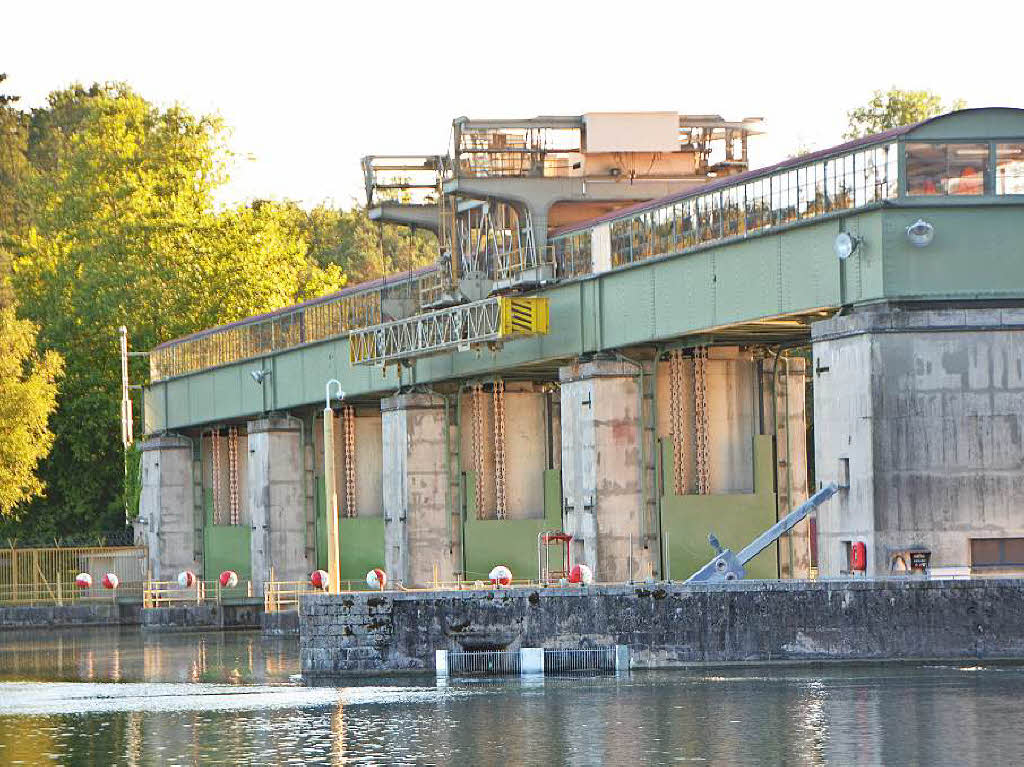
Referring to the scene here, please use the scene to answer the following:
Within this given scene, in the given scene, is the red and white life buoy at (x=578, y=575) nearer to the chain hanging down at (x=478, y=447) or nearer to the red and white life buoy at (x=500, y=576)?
the red and white life buoy at (x=500, y=576)

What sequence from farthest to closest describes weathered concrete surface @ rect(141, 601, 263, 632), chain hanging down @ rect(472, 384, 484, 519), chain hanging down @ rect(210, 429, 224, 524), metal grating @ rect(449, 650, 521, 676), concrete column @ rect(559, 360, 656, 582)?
1. chain hanging down @ rect(210, 429, 224, 524)
2. weathered concrete surface @ rect(141, 601, 263, 632)
3. chain hanging down @ rect(472, 384, 484, 519)
4. concrete column @ rect(559, 360, 656, 582)
5. metal grating @ rect(449, 650, 521, 676)

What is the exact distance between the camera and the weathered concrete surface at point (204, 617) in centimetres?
9206

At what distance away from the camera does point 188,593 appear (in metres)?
103

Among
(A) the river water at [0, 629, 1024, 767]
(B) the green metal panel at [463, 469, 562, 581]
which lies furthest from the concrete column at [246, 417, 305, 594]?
(A) the river water at [0, 629, 1024, 767]

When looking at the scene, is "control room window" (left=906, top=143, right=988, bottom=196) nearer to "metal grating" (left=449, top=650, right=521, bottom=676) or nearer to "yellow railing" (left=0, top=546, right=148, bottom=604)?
"metal grating" (left=449, top=650, right=521, bottom=676)

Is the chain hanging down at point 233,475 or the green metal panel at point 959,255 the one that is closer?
the green metal panel at point 959,255

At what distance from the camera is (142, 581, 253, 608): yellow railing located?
310 feet

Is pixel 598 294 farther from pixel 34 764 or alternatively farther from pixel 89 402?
pixel 89 402

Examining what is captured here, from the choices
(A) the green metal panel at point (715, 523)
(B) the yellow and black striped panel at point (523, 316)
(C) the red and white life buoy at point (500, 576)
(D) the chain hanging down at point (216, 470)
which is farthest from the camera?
(D) the chain hanging down at point (216, 470)

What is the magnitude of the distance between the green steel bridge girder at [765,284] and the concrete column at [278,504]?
11.5 m

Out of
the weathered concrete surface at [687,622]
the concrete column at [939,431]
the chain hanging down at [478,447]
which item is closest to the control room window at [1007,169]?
the concrete column at [939,431]

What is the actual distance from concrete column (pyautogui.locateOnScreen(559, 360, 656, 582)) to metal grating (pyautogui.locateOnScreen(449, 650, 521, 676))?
1380cm

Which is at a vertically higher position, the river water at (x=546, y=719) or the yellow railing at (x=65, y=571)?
the yellow railing at (x=65, y=571)

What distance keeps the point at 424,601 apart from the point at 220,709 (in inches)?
262
